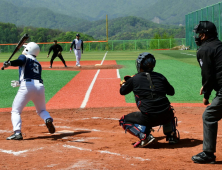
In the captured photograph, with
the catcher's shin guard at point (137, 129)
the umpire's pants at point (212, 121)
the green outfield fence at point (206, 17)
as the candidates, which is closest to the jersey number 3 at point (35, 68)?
the catcher's shin guard at point (137, 129)

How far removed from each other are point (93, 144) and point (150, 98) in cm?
132

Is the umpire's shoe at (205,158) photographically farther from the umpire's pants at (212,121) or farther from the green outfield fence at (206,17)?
the green outfield fence at (206,17)

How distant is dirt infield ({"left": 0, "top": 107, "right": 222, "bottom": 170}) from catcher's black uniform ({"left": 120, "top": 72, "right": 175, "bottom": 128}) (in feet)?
1.61

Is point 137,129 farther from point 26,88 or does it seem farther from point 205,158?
point 26,88

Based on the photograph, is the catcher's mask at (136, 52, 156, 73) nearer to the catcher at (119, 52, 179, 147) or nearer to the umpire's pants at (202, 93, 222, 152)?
the catcher at (119, 52, 179, 147)

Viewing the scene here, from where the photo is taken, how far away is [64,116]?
956 cm

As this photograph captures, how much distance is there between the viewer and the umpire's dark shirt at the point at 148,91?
6.26 m

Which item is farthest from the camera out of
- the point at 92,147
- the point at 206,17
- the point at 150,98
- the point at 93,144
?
the point at 206,17

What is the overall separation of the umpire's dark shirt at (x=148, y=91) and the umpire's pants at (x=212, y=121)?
1075 millimetres

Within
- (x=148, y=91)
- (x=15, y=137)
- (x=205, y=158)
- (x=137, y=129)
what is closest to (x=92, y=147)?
(x=137, y=129)

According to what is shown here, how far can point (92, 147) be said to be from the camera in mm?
6426

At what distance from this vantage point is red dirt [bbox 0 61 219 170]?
5.44m

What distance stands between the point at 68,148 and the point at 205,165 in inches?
91.3

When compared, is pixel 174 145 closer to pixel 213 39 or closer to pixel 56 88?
pixel 213 39
